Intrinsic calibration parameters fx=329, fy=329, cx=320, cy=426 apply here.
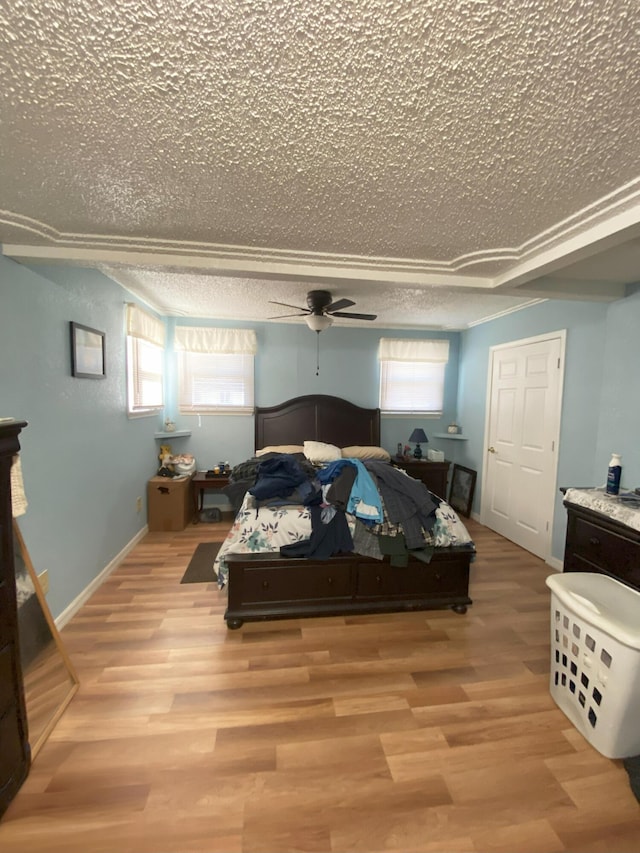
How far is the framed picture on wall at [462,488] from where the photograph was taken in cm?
427

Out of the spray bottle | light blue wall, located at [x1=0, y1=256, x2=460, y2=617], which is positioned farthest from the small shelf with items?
light blue wall, located at [x1=0, y1=256, x2=460, y2=617]

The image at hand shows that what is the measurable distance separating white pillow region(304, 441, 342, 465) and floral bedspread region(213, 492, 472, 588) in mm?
1424

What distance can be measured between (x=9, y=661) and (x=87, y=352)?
196 centimetres

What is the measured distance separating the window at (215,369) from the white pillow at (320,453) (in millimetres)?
1014

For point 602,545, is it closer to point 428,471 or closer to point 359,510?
point 359,510

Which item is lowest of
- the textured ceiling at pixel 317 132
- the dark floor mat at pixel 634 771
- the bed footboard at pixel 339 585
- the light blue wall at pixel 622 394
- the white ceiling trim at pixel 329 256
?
the dark floor mat at pixel 634 771

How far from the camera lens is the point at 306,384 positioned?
14.6 feet

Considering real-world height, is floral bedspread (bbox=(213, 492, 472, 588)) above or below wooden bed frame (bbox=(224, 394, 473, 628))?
above

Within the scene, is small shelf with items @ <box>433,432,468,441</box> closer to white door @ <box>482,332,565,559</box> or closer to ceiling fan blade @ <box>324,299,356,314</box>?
white door @ <box>482,332,565,559</box>

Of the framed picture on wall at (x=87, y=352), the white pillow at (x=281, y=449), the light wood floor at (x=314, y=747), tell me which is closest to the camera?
the light wood floor at (x=314, y=747)

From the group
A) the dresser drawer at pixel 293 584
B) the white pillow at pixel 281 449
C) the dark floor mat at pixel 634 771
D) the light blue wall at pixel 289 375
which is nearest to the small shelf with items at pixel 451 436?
the light blue wall at pixel 289 375

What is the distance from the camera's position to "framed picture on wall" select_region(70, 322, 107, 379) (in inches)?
90.0

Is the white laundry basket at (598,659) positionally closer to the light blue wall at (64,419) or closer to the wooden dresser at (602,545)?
the wooden dresser at (602,545)

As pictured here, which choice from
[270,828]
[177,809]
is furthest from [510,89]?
[177,809]
